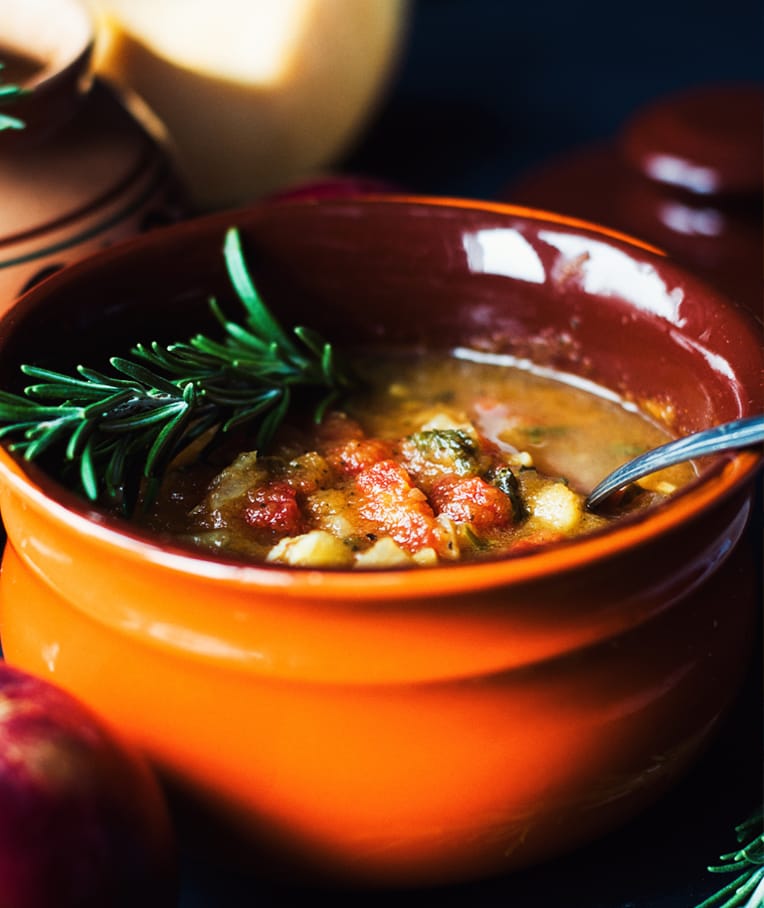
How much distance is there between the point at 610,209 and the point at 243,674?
151 centimetres

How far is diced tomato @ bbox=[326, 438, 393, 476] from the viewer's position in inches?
61.1

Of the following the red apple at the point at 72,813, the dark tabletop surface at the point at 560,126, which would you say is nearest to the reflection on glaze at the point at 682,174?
the dark tabletop surface at the point at 560,126

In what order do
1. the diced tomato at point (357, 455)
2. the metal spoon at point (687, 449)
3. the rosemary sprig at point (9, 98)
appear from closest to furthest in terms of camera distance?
1. the metal spoon at point (687, 449)
2. the diced tomato at point (357, 455)
3. the rosemary sprig at point (9, 98)

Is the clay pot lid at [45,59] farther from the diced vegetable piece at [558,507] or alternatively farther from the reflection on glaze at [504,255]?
the diced vegetable piece at [558,507]

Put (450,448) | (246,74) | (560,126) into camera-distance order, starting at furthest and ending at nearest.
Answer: (560,126), (246,74), (450,448)

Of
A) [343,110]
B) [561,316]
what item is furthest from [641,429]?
[343,110]

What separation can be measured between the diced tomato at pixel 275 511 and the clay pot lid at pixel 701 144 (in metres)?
1.11

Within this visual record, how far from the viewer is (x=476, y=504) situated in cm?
144

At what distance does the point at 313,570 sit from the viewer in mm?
1071

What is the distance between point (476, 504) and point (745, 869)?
0.46 metres

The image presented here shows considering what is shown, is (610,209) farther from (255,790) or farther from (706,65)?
(255,790)

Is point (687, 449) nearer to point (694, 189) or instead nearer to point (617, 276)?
point (617, 276)

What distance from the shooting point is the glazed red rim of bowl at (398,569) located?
1058 mm

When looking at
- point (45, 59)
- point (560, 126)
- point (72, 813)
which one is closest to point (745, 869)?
point (72, 813)
